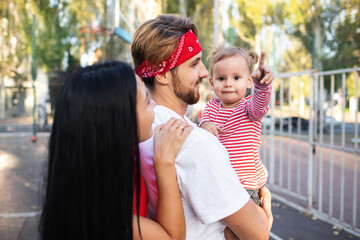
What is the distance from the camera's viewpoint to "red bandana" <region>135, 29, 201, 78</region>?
4.75 feet

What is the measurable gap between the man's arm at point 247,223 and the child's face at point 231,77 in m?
0.93

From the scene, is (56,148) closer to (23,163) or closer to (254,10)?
(23,163)

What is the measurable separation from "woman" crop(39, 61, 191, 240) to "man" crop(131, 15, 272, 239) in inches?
7.2

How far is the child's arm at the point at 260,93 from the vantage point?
1.60 meters

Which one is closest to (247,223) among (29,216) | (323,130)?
(323,130)

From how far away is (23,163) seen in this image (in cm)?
938

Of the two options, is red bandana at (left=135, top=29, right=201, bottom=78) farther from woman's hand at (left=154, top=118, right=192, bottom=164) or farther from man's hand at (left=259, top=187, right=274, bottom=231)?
man's hand at (left=259, top=187, right=274, bottom=231)

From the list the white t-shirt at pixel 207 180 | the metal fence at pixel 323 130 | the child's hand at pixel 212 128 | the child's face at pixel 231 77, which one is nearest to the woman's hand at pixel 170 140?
the white t-shirt at pixel 207 180

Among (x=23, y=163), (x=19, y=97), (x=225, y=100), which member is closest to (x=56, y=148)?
(x=225, y=100)

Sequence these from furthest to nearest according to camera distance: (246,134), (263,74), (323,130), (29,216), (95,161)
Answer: (323,130) < (29,216) < (246,134) < (263,74) < (95,161)

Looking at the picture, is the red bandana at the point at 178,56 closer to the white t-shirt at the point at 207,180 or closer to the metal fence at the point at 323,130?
the white t-shirt at the point at 207,180

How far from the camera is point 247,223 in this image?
1.17 metres

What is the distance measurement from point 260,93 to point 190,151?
32.3 inches

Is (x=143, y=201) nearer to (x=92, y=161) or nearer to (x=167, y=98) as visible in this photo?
(x=92, y=161)
